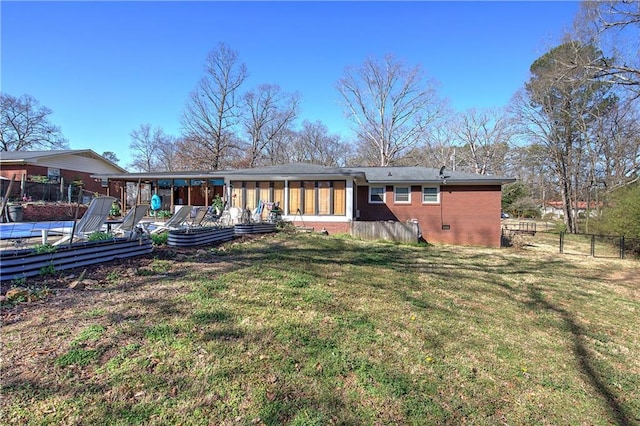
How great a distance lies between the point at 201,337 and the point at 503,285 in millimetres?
6319

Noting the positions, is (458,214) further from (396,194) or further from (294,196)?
(294,196)

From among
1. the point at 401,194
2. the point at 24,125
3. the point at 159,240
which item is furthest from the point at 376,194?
the point at 24,125

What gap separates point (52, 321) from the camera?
3115 millimetres

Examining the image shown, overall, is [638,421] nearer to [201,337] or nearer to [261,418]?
[261,418]

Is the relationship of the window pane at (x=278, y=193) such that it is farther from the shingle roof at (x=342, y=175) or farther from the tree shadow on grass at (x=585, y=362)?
the tree shadow on grass at (x=585, y=362)

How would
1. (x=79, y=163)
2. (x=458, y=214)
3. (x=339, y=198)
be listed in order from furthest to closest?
1. (x=79, y=163)
2. (x=458, y=214)
3. (x=339, y=198)

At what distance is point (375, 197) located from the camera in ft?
54.8

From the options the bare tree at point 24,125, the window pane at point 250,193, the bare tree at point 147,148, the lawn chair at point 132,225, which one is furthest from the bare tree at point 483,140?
the bare tree at point 24,125

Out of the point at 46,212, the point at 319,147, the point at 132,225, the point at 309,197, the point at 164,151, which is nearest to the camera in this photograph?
the point at 132,225

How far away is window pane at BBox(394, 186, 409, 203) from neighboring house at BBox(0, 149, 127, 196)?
16743mm

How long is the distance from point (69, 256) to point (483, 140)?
3778 centimetres

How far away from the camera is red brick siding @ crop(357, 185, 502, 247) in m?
15.5

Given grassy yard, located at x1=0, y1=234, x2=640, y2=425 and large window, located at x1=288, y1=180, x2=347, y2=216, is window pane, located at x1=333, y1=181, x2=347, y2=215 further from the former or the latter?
grassy yard, located at x1=0, y1=234, x2=640, y2=425

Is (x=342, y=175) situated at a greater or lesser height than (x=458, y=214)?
greater
